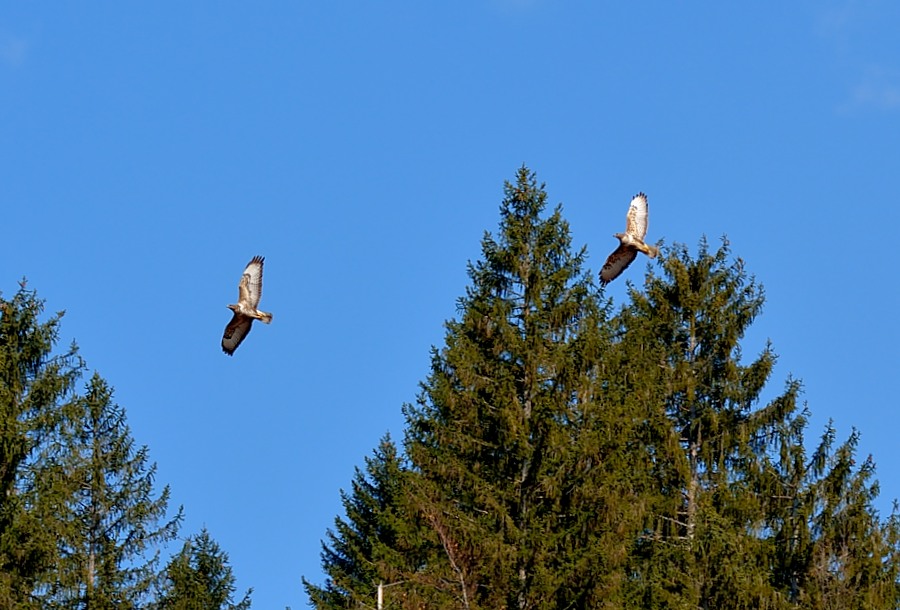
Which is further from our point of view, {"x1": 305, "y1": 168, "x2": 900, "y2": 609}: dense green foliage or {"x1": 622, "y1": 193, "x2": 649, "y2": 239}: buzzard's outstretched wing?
{"x1": 622, "y1": 193, "x2": 649, "y2": 239}: buzzard's outstretched wing

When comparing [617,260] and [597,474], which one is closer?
[597,474]

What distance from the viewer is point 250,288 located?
1656 inches

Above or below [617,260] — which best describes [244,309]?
below

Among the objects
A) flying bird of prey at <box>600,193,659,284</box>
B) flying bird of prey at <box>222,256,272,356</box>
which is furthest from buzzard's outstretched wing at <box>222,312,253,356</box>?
flying bird of prey at <box>600,193,659,284</box>

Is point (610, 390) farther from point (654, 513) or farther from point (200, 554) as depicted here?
point (200, 554)

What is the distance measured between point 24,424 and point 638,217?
11.0 meters

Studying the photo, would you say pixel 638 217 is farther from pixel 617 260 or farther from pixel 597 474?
pixel 597 474

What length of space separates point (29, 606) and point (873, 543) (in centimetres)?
1354

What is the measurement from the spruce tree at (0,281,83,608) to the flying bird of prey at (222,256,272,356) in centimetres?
277

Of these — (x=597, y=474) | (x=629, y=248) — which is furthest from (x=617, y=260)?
(x=597, y=474)

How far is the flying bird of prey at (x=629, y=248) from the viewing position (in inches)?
1665

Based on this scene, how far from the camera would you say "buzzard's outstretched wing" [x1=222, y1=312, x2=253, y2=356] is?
42.1 meters

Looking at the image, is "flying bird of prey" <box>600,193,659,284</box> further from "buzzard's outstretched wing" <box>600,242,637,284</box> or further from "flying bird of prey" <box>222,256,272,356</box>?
"flying bird of prey" <box>222,256,272,356</box>

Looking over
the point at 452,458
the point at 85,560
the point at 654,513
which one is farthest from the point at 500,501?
the point at 85,560
